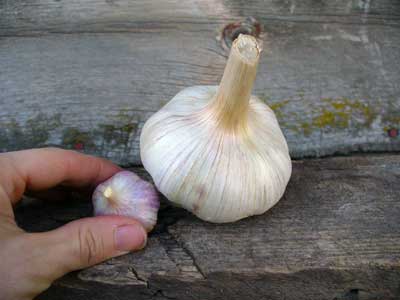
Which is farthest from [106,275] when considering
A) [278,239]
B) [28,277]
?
[278,239]

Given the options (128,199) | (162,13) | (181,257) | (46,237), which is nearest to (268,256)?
(181,257)

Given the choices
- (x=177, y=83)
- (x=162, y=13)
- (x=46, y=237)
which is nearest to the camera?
(x=46, y=237)

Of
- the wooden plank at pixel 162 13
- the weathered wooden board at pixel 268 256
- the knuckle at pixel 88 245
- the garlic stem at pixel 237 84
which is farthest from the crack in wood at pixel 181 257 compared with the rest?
the wooden plank at pixel 162 13

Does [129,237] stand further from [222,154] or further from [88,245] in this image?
[222,154]

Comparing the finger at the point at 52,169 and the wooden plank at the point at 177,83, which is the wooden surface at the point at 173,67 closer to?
the wooden plank at the point at 177,83

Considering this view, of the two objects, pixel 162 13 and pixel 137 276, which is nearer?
pixel 137 276

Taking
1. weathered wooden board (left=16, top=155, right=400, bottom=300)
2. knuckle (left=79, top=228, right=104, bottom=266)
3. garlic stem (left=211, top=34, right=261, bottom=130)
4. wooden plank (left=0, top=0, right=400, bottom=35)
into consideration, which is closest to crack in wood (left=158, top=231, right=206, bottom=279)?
weathered wooden board (left=16, top=155, right=400, bottom=300)

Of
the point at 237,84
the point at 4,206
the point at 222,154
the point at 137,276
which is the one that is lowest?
the point at 137,276

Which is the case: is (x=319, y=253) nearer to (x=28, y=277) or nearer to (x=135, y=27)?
(x=28, y=277)
